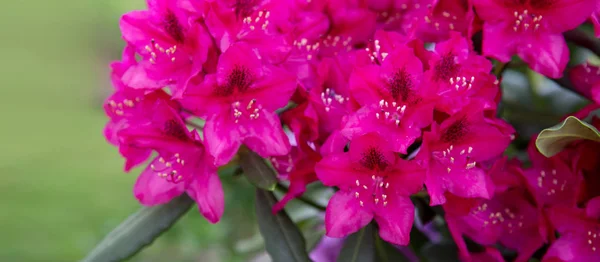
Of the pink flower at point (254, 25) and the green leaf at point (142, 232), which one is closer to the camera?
the pink flower at point (254, 25)

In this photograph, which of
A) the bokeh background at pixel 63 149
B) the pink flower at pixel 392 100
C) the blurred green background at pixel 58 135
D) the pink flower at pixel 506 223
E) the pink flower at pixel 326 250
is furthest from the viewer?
the blurred green background at pixel 58 135

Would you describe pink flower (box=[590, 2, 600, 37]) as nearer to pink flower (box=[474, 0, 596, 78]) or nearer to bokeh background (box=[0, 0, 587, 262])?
pink flower (box=[474, 0, 596, 78])

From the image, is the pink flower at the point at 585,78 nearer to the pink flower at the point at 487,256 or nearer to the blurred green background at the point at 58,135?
the pink flower at the point at 487,256

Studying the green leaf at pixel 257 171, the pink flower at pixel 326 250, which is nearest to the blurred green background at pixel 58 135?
the pink flower at pixel 326 250

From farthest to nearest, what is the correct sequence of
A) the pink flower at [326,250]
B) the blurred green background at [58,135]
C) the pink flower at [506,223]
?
the blurred green background at [58,135]
the pink flower at [326,250]
the pink flower at [506,223]

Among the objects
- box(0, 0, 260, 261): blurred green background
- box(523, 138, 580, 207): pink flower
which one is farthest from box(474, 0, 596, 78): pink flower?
box(0, 0, 260, 261): blurred green background

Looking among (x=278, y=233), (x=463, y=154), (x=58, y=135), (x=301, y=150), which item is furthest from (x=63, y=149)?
(x=463, y=154)
